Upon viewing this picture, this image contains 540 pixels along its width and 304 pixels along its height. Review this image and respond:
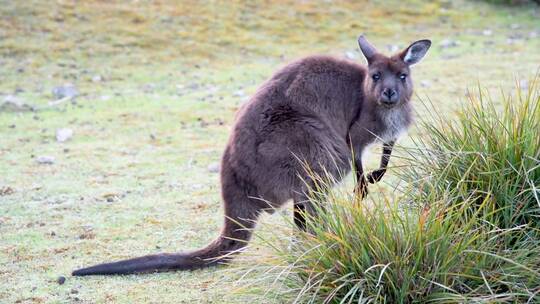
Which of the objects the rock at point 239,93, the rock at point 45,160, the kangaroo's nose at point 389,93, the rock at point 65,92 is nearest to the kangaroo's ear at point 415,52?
the kangaroo's nose at point 389,93

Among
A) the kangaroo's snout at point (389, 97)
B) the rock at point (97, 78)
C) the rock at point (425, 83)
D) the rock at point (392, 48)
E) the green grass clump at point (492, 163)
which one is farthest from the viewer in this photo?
the rock at point (392, 48)

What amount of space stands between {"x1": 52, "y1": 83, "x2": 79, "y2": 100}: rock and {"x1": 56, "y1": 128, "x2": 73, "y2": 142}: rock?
2171 mm

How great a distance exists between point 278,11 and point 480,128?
1322 centimetres

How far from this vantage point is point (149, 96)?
37.8 feet

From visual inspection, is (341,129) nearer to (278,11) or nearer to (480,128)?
(480,128)

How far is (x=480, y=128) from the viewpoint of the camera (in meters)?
4.41

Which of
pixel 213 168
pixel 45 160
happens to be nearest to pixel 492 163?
pixel 213 168

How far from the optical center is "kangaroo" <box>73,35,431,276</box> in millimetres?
4875

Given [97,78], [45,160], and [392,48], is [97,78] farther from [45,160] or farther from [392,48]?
[392,48]

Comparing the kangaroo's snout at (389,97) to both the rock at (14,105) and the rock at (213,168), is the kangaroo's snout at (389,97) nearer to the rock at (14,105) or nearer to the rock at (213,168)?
the rock at (213,168)

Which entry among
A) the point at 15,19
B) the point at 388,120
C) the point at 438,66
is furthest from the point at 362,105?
the point at 15,19

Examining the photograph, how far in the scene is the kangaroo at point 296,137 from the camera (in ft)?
16.0

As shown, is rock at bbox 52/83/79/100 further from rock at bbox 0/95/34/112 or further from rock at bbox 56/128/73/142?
rock at bbox 56/128/73/142

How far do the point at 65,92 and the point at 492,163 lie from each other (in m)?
8.45
